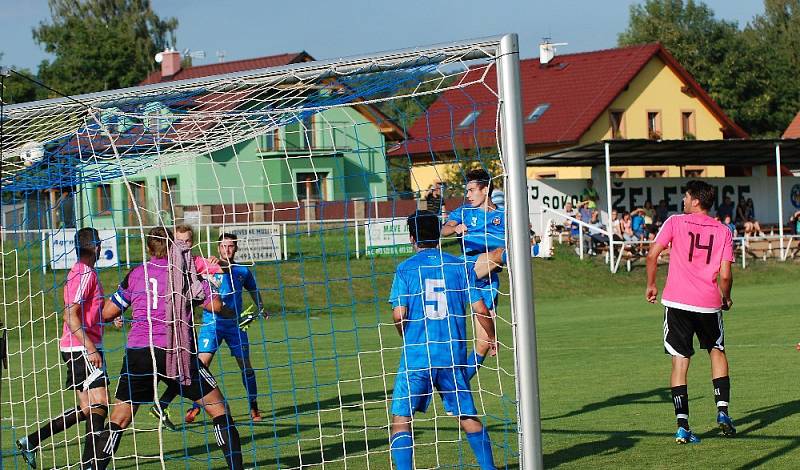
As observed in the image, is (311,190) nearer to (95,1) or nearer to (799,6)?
(95,1)

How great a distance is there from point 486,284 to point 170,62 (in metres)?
48.9

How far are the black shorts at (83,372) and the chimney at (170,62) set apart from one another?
4860cm

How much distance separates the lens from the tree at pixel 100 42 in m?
73.3

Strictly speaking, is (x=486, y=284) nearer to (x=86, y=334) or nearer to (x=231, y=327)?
(x=231, y=327)

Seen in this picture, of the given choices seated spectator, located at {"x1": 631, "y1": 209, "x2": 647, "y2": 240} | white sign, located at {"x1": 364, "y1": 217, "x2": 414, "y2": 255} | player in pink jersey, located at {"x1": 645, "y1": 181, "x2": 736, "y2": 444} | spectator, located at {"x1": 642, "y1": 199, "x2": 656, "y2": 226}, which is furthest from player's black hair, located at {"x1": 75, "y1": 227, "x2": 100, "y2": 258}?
spectator, located at {"x1": 642, "y1": 199, "x2": 656, "y2": 226}

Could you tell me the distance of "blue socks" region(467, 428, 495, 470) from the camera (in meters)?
7.34

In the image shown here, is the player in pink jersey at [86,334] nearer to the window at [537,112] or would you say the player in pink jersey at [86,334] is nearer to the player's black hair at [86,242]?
the player's black hair at [86,242]

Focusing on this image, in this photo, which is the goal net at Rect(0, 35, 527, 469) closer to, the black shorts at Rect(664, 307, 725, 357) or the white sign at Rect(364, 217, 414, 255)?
the white sign at Rect(364, 217, 414, 255)

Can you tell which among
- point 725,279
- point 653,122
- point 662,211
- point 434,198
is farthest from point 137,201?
point 653,122

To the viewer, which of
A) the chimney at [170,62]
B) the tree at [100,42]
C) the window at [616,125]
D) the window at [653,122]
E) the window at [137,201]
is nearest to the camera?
the window at [137,201]

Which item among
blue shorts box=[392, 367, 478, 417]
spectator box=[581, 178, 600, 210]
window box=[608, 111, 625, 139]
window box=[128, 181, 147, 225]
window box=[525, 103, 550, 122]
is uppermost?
window box=[525, 103, 550, 122]

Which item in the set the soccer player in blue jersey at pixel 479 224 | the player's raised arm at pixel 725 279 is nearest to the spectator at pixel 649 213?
the soccer player in blue jersey at pixel 479 224

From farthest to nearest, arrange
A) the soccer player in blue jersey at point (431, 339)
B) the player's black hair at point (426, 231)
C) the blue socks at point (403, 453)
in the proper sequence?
1. the player's black hair at point (426, 231)
2. the soccer player in blue jersey at point (431, 339)
3. the blue socks at point (403, 453)

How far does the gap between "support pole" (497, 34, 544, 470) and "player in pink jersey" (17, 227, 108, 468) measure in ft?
10.9
